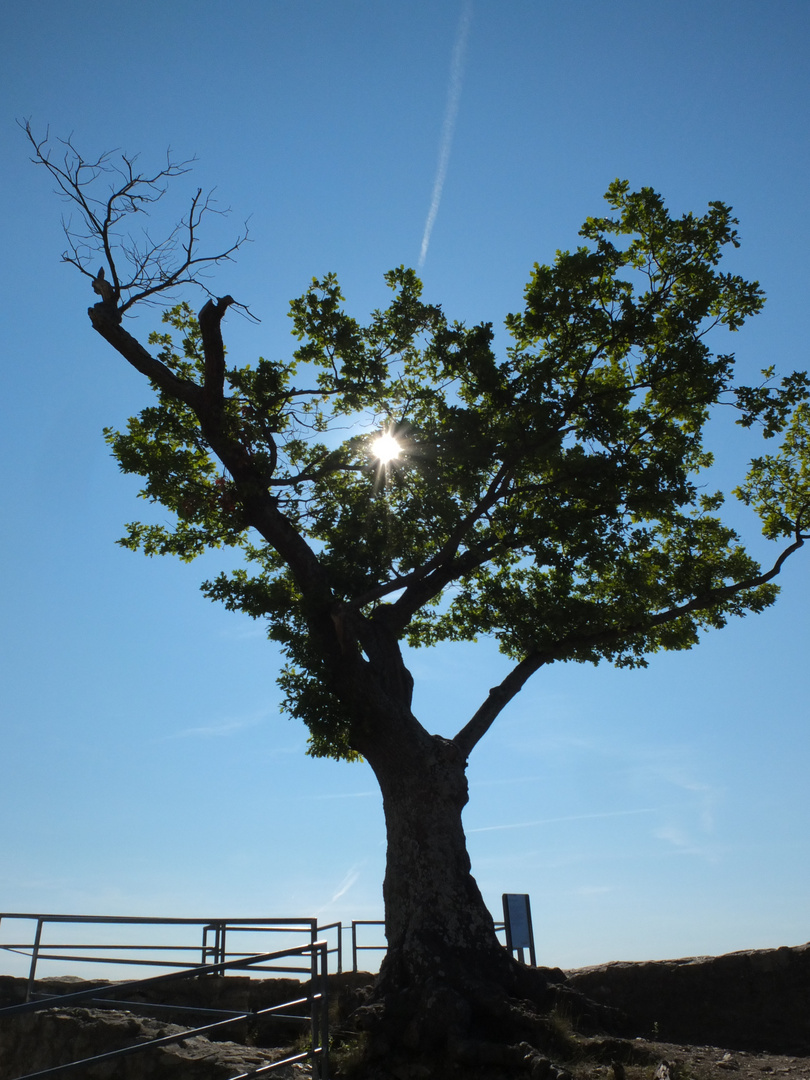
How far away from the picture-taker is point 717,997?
1109cm

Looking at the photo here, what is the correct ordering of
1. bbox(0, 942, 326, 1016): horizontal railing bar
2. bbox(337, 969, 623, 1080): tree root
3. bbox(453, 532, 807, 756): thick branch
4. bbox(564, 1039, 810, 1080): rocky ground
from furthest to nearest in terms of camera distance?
1. bbox(453, 532, 807, 756): thick branch
2. bbox(337, 969, 623, 1080): tree root
3. bbox(564, 1039, 810, 1080): rocky ground
4. bbox(0, 942, 326, 1016): horizontal railing bar

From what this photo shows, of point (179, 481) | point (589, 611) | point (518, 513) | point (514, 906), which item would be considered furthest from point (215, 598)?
point (514, 906)

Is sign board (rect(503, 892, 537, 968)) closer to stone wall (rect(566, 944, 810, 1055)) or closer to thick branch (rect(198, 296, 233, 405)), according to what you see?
stone wall (rect(566, 944, 810, 1055))

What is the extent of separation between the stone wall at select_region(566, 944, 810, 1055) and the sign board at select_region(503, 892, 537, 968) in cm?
121

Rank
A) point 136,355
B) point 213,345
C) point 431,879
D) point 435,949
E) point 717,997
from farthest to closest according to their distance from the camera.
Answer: point 136,355, point 213,345, point 717,997, point 431,879, point 435,949

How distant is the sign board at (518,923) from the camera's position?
507 inches

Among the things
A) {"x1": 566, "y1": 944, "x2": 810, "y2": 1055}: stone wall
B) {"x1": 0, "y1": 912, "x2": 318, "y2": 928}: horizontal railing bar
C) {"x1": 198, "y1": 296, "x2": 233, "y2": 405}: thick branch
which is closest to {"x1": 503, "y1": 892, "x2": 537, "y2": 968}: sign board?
{"x1": 566, "y1": 944, "x2": 810, "y2": 1055}: stone wall

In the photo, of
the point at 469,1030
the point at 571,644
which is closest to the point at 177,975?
the point at 469,1030

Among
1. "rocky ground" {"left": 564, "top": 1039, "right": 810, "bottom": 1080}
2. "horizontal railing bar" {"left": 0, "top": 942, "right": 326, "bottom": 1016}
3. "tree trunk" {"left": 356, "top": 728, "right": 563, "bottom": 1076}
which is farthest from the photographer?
"tree trunk" {"left": 356, "top": 728, "right": 563, "bottom": 1076}

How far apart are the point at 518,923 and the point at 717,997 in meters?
3.26

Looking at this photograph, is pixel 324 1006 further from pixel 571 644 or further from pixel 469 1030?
pixel 571 644

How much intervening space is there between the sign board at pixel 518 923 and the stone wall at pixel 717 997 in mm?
1205

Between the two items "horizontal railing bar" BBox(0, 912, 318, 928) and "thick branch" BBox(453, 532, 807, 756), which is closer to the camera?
"horizontal railing bar" BBox(0, 912, 318, 928)

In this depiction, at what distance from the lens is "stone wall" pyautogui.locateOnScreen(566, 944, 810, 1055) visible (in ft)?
34.0
